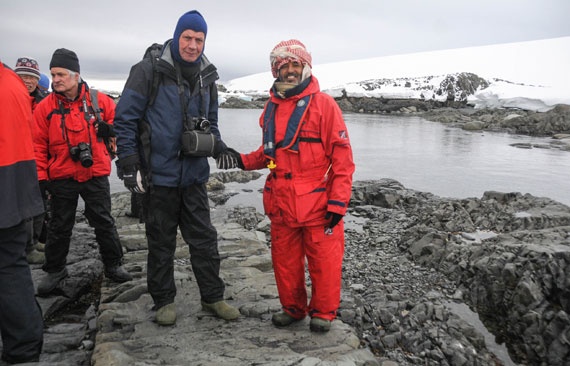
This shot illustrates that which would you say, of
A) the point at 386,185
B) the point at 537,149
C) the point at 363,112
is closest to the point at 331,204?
the point at 386,185

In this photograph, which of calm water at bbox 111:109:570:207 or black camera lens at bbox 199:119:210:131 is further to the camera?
calm water at bbox 111:109:570:207

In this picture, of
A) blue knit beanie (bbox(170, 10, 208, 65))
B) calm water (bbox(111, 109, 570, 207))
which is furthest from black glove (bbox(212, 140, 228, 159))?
calm water (bbox(111, 109, 570, 207))

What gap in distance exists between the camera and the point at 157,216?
3730 millimetres

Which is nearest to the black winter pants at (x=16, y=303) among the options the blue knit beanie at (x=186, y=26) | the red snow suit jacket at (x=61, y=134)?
the red snow suit jacket at (x=61, y=134)

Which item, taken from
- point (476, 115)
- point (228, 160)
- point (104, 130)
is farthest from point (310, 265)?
point (476, 115)

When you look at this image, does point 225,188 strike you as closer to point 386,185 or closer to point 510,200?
point 386,185

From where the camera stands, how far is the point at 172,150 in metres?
3.63

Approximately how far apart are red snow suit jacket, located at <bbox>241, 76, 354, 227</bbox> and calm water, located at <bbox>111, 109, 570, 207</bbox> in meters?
7.58

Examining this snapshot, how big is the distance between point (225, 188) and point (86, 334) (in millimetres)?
8664

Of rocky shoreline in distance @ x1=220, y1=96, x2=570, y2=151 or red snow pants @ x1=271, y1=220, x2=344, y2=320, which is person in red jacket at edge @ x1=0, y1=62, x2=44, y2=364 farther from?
rocky shoreline in distance @ x1=220, y1=96, x2=570, y2=151

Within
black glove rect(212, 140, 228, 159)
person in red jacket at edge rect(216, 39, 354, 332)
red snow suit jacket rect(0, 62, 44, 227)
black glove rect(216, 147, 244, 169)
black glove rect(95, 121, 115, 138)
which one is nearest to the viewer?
red snow suit jacket rect(0, 62, 44, 227)

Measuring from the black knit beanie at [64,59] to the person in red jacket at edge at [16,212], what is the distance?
139 cm

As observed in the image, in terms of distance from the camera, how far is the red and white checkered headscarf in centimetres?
357

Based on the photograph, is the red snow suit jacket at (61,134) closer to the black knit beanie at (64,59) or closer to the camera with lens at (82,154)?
the camera with lens at (82,154)
